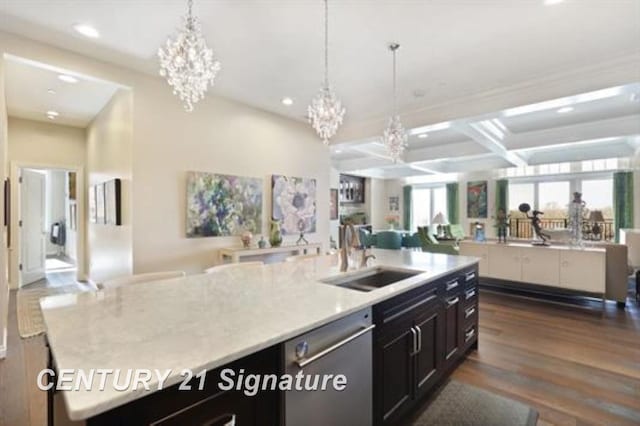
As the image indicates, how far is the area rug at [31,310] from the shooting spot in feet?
12.2

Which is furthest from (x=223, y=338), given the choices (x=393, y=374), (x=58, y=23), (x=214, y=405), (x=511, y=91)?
(x=511, y=91)

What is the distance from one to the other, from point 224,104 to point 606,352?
5.48 meters

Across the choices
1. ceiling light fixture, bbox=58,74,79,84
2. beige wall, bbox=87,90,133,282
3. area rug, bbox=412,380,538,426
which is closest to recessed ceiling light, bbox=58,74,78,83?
ceiling light fixture, bbox=58,74,79,84

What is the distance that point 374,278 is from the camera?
2.65 meters

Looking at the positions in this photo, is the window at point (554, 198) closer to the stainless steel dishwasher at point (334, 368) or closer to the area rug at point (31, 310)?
the stainless steel dishwasher at point (334, 368)

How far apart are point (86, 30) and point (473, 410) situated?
15.1ft

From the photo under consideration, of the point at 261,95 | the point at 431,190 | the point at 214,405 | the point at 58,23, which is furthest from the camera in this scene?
the point at 431,190

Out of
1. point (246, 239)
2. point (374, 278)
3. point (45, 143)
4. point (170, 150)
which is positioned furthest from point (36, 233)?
point (374, 278)

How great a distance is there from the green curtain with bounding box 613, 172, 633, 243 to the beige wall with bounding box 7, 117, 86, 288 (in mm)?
12563

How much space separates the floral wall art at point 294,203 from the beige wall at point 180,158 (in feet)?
0.54

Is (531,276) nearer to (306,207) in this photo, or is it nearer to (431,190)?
(306,207)

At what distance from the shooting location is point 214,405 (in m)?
1.05

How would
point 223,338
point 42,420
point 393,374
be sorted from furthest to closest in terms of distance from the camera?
point 42,420, point 393,374, point 223,338

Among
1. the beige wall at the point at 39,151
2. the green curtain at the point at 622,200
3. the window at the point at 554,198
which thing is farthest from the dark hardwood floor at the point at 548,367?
the window at the point at 554,198
